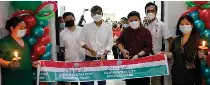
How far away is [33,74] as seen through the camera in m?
3.31

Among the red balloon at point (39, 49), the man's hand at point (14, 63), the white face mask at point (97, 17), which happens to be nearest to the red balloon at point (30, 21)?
the red balloon at point (39, 49)

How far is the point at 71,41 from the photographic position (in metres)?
3.89

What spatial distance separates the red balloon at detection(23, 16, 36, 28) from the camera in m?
3.16

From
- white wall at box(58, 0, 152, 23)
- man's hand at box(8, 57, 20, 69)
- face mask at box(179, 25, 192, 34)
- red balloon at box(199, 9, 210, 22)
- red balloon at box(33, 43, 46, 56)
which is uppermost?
white wall at box(58, 0, 152, 23)

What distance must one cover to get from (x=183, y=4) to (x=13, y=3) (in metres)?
2.37

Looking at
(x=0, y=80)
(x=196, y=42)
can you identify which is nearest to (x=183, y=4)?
(x=196, y=42)

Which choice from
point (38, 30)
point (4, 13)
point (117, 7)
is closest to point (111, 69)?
point (38, 30)

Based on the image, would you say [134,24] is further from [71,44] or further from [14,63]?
[14,63]

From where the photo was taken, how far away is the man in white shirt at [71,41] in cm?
389

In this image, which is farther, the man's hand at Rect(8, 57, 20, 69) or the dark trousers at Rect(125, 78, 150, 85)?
the dark trousers at Rect(125, 78, 150, 85)

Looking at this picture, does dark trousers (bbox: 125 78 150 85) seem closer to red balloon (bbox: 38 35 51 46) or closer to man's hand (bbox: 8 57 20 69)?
red balloon (bbox: 38 35 51 46)

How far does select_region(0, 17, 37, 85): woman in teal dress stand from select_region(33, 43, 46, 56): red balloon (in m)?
0.17

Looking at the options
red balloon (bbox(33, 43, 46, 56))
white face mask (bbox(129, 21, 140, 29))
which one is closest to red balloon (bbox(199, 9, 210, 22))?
white face mask (bbox(129, 21, 140, 29))

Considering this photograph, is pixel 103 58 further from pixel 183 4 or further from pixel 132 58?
pixel 183 4
